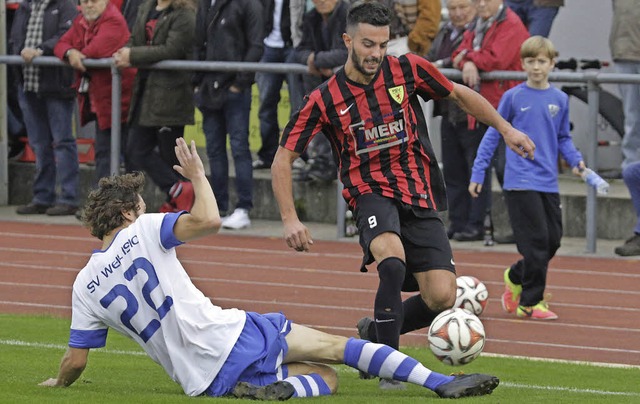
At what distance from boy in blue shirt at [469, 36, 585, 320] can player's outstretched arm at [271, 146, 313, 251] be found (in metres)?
2.84

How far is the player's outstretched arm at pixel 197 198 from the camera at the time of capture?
6.99m

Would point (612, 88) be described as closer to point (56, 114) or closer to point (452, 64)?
point (452, 64)

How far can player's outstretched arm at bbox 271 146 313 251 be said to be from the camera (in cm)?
782

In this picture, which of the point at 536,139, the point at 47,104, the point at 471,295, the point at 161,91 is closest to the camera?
the point at 471,295

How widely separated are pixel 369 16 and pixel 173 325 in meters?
2.01

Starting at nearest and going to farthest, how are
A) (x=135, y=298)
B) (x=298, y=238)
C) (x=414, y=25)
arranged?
(x=135, y=298) → (x=298, y=238) → (x=414, y=25)

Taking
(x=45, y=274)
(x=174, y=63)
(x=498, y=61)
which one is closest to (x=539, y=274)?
(x=498, y=61)

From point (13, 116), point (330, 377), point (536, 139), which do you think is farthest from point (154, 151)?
point (330, 377)

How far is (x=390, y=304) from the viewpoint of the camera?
788 centimetres

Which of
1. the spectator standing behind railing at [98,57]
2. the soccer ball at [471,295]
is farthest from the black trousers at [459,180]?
the soccer ball at [471,295]

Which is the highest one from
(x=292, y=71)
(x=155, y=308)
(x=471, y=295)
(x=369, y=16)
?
(x=369, y=16)

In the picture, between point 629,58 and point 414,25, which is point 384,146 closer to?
point 414,25

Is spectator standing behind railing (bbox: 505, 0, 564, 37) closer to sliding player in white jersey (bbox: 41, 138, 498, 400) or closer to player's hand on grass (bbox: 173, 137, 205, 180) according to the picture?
sliding player in white jersey (bbox: 41, 138, 498, 400)

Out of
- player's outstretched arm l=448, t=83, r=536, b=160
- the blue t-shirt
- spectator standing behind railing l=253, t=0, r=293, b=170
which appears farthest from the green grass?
spectator standing behind railing l=253, t=0, r=293, b=170
